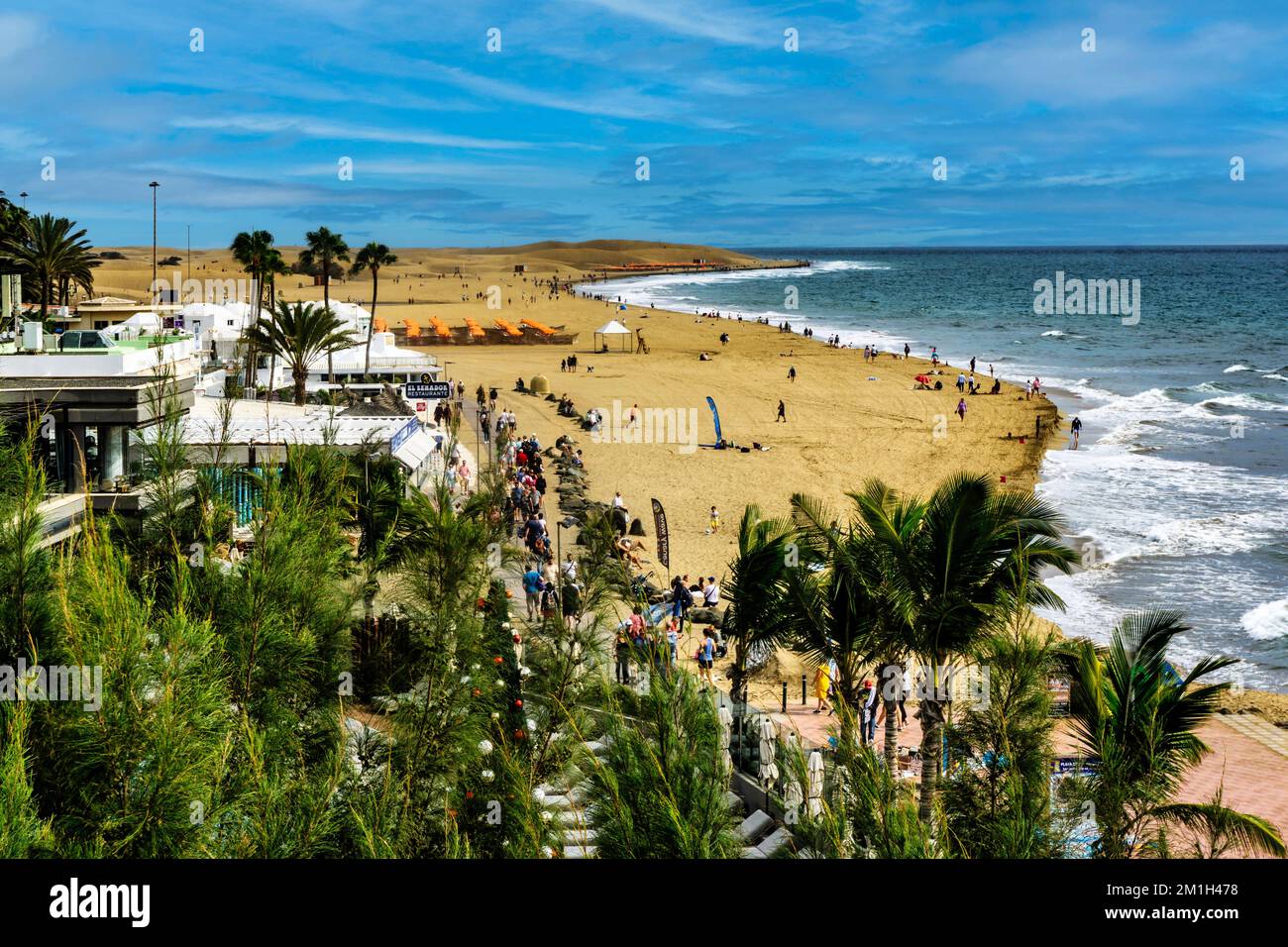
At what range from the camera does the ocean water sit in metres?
24.5

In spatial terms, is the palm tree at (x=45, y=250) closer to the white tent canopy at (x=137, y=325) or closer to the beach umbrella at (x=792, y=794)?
the white tent canopy at (x=137, y=325)

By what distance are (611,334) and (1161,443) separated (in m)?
38.3

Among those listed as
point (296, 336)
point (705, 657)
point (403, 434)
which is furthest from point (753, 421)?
point (705, 657)

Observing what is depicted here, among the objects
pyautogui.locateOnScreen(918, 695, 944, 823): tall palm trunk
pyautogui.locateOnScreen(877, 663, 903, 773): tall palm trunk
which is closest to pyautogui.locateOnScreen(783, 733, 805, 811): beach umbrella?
pyautogui.locateOnScreen(918, 695, 944, 823): tall palm trunk

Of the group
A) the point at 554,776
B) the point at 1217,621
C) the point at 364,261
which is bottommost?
the point at 1217,621

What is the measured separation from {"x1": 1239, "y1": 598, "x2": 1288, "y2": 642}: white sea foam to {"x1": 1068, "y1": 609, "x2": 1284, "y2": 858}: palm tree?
14492 millimetres

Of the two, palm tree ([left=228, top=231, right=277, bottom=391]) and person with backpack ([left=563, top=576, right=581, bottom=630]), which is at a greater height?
palm tree ([left=228, top=231, right=277, bottom=391])

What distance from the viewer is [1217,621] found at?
76.3 ft

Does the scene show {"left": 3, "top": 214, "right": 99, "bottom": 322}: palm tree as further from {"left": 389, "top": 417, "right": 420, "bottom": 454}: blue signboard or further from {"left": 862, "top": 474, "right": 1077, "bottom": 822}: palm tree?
{"left": 862, "top": 474, "right": 1077, "bottom": 822}: palm tree

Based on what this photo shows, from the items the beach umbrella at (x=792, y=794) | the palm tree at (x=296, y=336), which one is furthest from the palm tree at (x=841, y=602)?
the palm tree at (x=296, y=336)
